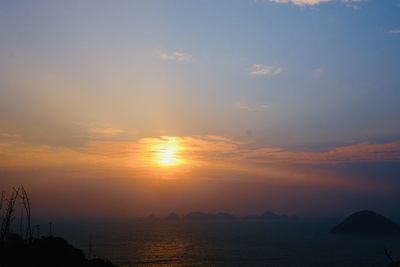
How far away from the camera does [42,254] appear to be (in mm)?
37688

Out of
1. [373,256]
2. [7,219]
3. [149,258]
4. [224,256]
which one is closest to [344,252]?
[373,256]

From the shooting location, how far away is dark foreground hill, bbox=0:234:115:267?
115 feet

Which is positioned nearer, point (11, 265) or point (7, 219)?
point (7, 219)

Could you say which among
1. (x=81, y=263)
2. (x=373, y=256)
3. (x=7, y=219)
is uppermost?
(x=7, y=219)

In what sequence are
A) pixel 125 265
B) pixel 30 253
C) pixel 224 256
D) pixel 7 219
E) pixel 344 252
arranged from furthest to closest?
pixel 344 252, pixel 224 256, pixel 125 265, pixel 30 253, pixel 7 219

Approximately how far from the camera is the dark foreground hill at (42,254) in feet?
115

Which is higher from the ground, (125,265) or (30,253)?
(30,253)

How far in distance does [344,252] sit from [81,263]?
11601 centimetres

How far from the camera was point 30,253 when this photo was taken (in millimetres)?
36594

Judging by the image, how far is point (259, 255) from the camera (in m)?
123

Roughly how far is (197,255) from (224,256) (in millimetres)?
8041

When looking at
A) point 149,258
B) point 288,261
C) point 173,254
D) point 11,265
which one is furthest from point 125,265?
point 11,265

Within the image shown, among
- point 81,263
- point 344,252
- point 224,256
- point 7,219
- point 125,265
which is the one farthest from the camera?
point 344,252

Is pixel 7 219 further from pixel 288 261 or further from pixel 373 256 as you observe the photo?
pixel 373 256
